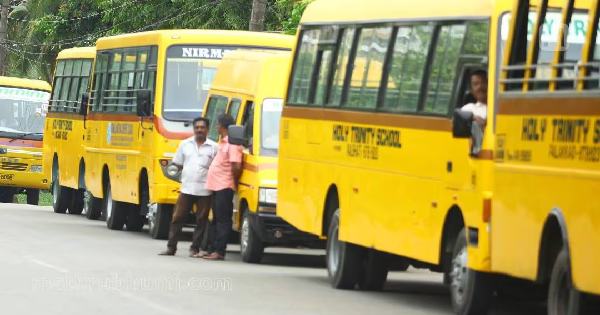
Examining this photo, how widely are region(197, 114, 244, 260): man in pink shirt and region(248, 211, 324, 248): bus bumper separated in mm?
367

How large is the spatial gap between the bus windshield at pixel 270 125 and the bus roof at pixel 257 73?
12cm

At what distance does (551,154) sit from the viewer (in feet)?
37.9

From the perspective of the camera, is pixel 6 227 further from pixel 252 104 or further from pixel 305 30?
pixel 305 30

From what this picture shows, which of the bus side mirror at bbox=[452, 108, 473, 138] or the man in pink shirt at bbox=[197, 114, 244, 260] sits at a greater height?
the bus side mirror at bbox=[452, 108, 473, 138]

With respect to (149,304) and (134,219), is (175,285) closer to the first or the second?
(149,304)

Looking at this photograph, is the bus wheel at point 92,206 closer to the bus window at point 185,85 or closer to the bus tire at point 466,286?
the bus window at point 185,85

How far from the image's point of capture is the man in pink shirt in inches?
789

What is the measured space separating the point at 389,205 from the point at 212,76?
987 centimetres

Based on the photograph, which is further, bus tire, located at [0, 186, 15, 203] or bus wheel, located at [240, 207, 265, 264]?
bus tire, located at [0, 186, 15, 203]

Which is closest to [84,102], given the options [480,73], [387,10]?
[387,10]

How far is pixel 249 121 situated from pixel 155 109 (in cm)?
398

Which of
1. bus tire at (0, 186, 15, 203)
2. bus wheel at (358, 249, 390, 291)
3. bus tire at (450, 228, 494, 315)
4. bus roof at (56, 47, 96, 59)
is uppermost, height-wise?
bus roof at (56, 47, 96, 59)

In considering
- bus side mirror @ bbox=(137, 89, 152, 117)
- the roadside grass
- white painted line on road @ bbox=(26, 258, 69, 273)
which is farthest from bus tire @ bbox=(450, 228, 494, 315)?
the roadside grass

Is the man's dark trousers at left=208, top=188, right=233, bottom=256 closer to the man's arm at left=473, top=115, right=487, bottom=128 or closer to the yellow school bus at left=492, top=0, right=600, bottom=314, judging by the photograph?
the man's arm at left=473, top=115, right=487, bottom=128
